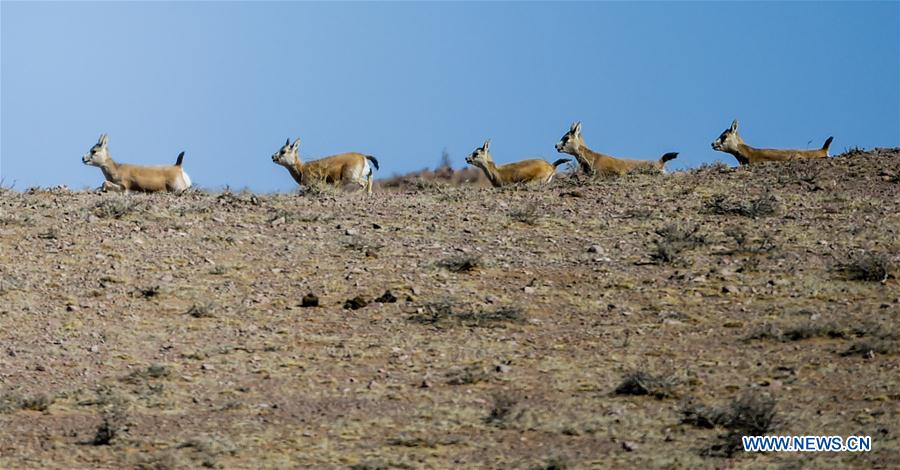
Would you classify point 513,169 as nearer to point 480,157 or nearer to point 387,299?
point 480,157

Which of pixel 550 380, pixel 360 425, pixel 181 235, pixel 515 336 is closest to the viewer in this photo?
pixel 360 425

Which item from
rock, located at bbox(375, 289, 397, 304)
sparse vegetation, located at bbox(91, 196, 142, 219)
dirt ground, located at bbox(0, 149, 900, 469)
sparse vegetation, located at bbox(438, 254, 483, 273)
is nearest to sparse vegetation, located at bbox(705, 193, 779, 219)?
dirt ground, located at bbox(0, 149, 900, 469)

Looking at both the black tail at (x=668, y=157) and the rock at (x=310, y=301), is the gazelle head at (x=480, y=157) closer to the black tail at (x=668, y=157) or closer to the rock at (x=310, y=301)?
the black tail at (x=668, y=157)

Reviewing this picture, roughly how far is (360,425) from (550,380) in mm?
1905

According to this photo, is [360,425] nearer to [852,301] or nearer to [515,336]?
[515,336]

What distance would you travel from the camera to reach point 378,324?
14.0 meters

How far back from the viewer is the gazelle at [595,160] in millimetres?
23203

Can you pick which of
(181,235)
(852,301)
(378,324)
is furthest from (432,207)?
(852,301)

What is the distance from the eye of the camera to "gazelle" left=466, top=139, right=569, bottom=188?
24281mm

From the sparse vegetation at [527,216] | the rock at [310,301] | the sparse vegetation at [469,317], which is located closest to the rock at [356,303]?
the rock at [310,301]

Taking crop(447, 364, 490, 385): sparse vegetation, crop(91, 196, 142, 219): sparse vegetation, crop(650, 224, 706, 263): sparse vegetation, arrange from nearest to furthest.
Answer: crop(447, 364, 490, 385): sparse vegetation → crop(650, 224, 706, 263): sparse vegetation → crop(91, 196, 142, 219): sparse vegetation

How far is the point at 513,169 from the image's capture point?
2484 centimetres

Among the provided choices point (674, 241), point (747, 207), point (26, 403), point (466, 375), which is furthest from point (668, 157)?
point (26, 403)

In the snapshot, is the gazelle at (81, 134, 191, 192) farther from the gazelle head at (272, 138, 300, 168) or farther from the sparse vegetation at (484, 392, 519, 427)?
the sparse vegetation at (484, 392, 519, 427)
